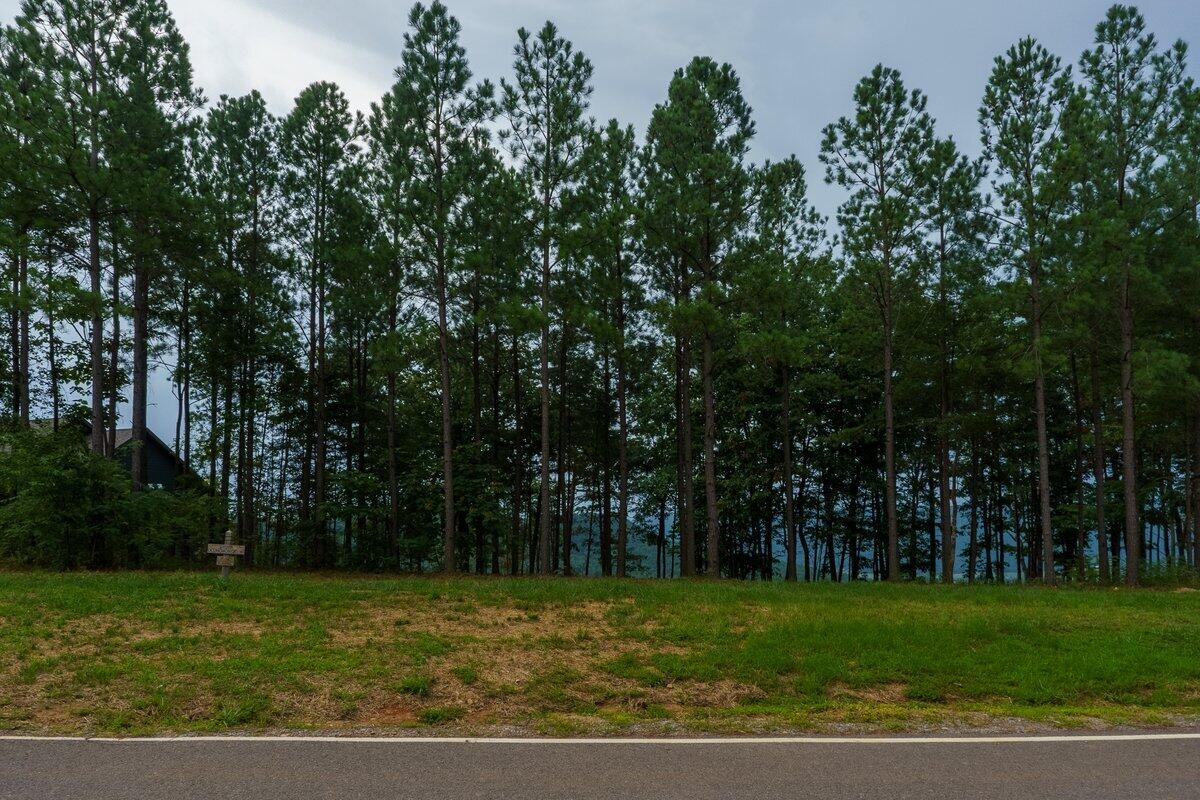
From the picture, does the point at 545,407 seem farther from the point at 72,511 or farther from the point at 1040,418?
the point at 1040,418

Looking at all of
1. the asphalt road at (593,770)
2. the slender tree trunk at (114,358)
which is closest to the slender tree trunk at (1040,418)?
the asphalt road at (593,770)

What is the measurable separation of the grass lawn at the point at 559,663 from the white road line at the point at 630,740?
349mm

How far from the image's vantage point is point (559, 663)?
9.24 meters

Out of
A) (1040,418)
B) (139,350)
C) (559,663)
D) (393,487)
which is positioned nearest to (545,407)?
(393,487)

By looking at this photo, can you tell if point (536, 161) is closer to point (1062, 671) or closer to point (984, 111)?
point (984, 111)

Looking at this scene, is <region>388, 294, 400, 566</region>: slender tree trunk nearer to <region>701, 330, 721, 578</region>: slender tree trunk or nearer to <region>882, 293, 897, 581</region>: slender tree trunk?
<region>701, 330, 721, 578</region>: slender tree trunk

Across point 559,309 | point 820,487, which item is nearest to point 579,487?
point 820,487

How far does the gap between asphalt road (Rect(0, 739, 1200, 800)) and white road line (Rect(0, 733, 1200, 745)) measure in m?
0.05

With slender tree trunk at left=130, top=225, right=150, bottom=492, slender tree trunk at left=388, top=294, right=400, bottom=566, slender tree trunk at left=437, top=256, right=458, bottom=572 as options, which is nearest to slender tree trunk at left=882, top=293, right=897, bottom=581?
slender tree trunk at left=437, top=256, right=458, bottom=572

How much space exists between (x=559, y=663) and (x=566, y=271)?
1784 cm

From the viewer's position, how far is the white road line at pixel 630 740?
648cm

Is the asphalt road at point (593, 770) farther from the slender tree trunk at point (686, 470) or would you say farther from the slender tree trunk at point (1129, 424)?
the slender tree trunk at point (1129, 424)

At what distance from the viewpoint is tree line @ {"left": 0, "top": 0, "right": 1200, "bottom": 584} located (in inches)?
781

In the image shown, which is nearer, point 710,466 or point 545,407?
point 710,466
